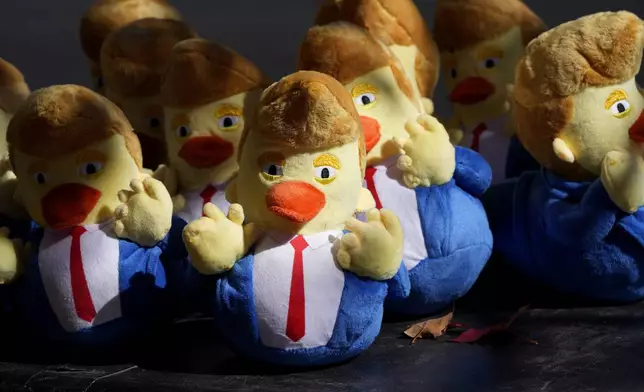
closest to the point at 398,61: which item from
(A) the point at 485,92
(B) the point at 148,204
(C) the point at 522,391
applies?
(A) the point at 485,92

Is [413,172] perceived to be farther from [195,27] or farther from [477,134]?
[195,27]

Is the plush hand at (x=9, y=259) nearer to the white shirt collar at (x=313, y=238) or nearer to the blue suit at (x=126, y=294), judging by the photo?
the blue suit at (x=126, y=294)

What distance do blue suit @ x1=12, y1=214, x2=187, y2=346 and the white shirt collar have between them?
22cm

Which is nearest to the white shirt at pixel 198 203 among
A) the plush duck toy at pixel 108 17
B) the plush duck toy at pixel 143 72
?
the plush duck toy at pixel 143 72

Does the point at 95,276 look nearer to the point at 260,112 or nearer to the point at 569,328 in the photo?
the point at 260,112

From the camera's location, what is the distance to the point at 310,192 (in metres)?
1.34

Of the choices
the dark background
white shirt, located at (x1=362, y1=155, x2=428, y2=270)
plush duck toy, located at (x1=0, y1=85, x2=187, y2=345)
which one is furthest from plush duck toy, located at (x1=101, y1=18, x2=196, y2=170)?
the dark background

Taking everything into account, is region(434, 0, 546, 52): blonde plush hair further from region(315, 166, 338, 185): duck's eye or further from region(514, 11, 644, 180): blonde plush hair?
region(315, 166, 338, 185): duck's eye

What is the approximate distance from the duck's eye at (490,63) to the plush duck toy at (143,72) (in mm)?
602

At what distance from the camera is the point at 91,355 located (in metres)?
1.52

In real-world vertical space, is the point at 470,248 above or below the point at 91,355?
above

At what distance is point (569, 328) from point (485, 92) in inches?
20.9

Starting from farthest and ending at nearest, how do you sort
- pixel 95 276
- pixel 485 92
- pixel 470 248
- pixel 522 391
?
1. pixel 485 92
2. pixel 470 248
3. pixel 95 276
4. pixel 522 391

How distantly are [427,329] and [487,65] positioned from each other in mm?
594
